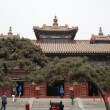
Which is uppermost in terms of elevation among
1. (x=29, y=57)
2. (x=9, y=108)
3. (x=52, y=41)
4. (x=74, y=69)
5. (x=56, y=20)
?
(x=56, y=20)

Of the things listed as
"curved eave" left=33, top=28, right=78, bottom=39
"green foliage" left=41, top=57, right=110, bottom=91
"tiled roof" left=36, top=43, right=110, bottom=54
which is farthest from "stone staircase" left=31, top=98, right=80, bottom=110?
A: "curved eave" left=33, top=28, right=78, bottom=39

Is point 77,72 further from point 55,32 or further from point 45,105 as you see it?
point 55,32

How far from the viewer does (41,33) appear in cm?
4266

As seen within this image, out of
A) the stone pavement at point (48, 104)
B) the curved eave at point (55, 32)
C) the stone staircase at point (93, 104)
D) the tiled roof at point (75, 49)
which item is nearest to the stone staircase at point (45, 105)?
the stone pavement at point (48, 104)

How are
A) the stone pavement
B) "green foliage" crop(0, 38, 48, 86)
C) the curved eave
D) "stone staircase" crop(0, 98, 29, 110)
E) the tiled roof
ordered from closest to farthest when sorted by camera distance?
"green foliage" crop(0, 38, 48, 86) → "stone staircase" crop(0, 98, 29, 110) → the stone pavement → the tiled roof → the curved eave

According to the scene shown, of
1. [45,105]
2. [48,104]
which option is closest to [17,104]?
[45,105]

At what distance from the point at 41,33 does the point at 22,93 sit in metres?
12.0

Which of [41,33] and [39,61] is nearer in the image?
[39,61]

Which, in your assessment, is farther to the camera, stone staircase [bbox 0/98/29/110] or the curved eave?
the curved eave

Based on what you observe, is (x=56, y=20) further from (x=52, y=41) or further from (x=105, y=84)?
(x=105, y=84)

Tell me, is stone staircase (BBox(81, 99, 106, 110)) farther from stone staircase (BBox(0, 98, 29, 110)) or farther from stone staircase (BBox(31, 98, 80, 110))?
stone staircase (BBox(0, 98, 29, 110))

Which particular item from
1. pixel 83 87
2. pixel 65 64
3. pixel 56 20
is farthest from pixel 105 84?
pixel 56 20

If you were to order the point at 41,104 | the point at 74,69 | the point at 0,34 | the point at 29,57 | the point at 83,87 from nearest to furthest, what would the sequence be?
the point at 74,69 < the point at 29,57 < the point at 41,104 < the point at 83,87 < the point at 0,34

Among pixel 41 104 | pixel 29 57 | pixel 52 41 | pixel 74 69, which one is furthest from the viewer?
pixel 52 41
